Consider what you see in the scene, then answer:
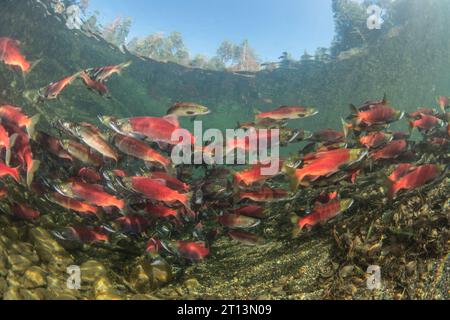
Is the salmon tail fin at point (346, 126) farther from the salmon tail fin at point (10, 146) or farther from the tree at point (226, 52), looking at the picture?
the tree at point (226, 52)

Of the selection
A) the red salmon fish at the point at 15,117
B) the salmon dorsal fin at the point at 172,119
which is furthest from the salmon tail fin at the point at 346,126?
the red salmon fish at the point at 15,117

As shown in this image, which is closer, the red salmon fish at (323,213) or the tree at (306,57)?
the red salmon fish at (323,213)

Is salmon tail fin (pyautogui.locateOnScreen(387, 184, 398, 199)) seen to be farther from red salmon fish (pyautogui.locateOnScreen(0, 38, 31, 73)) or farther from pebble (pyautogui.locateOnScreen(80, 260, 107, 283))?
red salmon fish (pyautogui.locateOnScreen(0, 38, 31, 73))

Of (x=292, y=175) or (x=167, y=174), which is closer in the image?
(x=292, y=175)

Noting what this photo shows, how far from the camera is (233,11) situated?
16.0 metres

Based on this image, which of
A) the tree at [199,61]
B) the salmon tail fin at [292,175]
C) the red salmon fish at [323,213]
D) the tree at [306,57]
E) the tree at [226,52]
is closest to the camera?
the salmon tail fin at [292,175]

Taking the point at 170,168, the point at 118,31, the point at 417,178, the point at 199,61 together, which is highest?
the point at 118,31

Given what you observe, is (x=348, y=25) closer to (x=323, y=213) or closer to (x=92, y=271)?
(x=323, y=213)

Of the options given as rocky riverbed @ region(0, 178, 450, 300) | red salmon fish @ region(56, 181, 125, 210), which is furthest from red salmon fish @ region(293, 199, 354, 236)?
red salmon fish @ region(56, 181, 125, 210)

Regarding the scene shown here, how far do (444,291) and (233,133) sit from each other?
3.06 m

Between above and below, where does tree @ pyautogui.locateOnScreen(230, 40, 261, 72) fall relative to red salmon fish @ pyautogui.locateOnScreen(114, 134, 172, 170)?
above

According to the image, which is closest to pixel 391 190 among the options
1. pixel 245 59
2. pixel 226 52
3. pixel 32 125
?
pixel 32 125
